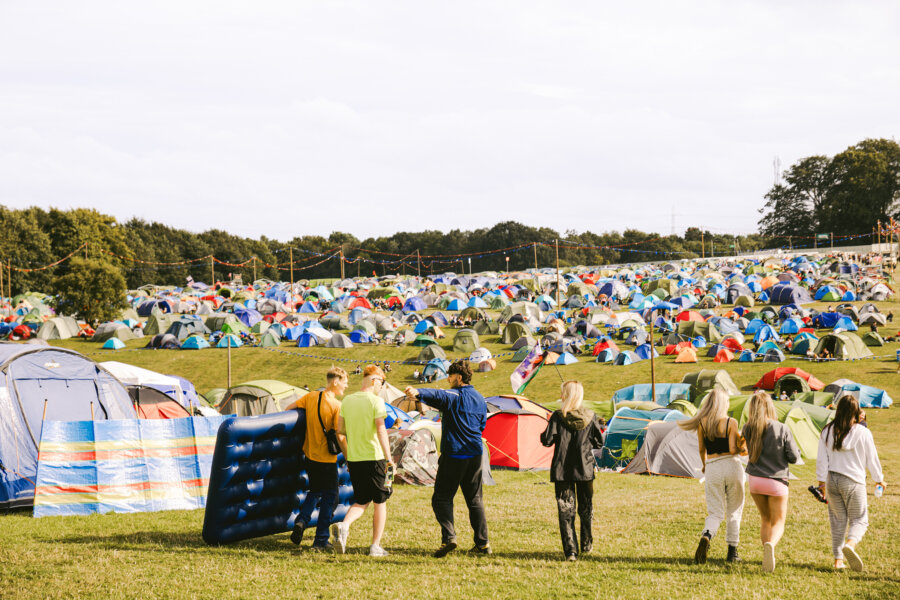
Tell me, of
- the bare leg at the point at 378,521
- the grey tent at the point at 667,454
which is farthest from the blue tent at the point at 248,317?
the bare leg at the point at 378,521

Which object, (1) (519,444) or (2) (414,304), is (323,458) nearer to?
(1) (519,444)

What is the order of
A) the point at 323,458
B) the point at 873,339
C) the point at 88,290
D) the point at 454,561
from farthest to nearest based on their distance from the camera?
1. the point at 88,290
2. the point at 873,339
3. the point at 323,458
4. the point at 454,561

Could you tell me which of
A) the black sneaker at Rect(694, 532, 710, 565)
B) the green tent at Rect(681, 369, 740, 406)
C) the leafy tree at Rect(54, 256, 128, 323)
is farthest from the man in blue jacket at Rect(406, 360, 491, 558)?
the leafy tree at Rect(54, 256, 128, 323)

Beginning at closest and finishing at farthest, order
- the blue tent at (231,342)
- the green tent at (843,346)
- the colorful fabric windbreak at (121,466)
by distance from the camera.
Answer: the colorful fabric windbreak at (121,466) → the green tent at (843,346) → the blue tent at (231,342)

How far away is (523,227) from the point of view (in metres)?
111

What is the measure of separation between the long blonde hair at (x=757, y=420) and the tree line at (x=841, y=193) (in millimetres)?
91177

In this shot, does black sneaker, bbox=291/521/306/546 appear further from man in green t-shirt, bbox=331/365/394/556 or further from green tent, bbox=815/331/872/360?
green tent, bbox=815/331/872/360

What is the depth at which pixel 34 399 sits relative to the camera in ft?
36.2

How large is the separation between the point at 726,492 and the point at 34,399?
9653mm

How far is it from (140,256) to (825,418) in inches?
3301

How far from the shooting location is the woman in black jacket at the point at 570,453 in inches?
267

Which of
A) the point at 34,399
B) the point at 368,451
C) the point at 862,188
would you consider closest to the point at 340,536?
the point at 368,451

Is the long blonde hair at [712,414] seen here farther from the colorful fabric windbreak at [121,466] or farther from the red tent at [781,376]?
the red tent at [781,376]

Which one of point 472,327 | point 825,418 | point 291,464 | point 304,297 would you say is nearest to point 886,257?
point 472,327
